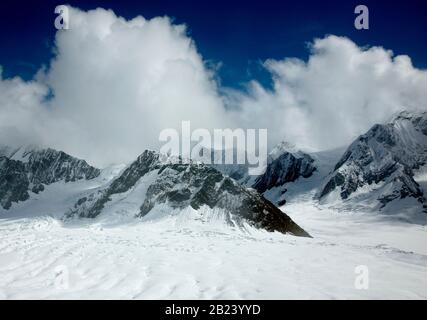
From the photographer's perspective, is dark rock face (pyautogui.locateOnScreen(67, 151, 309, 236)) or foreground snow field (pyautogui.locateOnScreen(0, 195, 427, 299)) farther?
dark rock face (pyautogui.locateOnScreen(67, 151, 309, 236))

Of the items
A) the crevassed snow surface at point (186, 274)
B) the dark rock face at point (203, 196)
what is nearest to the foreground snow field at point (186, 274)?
the crevassed snow surface at point (186, 274)

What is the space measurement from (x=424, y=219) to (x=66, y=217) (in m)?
141

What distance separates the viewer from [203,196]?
268ft

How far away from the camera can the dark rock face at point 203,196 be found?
2862 inches

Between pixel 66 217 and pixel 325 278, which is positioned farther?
pixel 66 217

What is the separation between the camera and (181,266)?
56.8 feet

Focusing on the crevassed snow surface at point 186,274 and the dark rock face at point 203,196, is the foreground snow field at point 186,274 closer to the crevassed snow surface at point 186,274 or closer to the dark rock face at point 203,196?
the crevassed snow surface at point 186,274

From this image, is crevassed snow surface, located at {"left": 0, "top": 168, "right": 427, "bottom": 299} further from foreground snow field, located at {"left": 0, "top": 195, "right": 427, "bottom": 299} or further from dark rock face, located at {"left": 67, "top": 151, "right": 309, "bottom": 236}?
dark rock face, located at {"left": 67, "top": 151, "right": 309, "bottom": 236}

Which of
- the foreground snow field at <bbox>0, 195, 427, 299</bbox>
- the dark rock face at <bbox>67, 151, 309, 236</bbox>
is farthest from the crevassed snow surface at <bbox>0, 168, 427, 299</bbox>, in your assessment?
the dark rock face at <bbox>67, 151, 309, 236</bbox>

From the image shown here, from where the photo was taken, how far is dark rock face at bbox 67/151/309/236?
72688mm

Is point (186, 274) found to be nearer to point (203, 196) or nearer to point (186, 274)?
point (186, 274)

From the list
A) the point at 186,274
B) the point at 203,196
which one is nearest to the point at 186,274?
the point at 186,274
